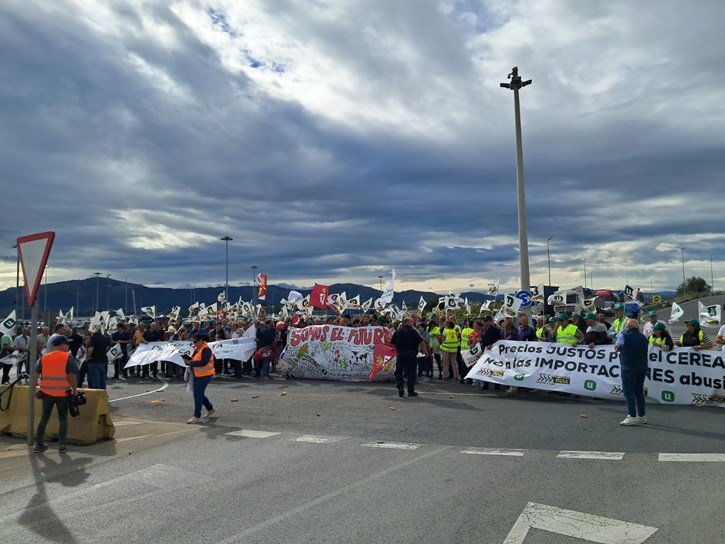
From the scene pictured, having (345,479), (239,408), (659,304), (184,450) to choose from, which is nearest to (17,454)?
(184,450)

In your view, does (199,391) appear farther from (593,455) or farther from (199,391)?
(593,455)

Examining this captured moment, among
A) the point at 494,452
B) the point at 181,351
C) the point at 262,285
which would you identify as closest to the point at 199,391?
the point at 494,452

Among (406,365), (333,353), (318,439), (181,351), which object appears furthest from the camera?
(181,351)

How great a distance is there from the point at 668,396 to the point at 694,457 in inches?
198

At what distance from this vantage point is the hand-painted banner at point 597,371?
1187 centimetres

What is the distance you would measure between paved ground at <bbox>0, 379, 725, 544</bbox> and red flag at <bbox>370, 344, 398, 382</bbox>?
218 inches

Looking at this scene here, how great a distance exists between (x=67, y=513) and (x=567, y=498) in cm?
496

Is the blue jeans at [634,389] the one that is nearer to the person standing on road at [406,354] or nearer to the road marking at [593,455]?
the road marking at [593,455]

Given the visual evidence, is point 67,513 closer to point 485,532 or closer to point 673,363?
point 485,532

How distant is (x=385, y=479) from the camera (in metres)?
6.74

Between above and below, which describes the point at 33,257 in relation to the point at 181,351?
above

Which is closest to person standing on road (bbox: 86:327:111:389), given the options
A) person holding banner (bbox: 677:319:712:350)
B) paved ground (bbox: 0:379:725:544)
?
paved ground (bbox: 0:379:725:544)

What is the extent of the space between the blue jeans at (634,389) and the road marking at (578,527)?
4.97m

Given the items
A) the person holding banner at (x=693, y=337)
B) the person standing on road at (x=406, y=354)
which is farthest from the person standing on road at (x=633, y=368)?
the person standing on road at (x=406, y=354)
